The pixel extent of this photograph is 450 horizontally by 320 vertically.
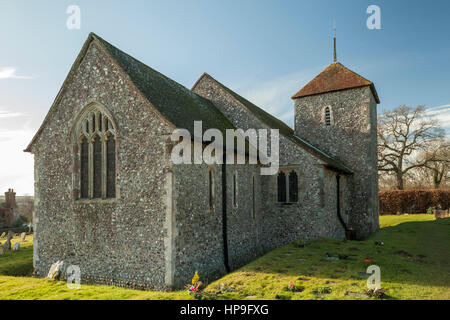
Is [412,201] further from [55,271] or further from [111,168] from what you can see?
[55,271]

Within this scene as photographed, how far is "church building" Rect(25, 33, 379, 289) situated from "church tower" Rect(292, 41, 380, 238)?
4.02m

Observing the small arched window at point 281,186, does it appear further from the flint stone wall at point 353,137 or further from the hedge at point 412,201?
the hedge at point 412,201

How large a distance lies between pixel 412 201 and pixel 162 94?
3242cm

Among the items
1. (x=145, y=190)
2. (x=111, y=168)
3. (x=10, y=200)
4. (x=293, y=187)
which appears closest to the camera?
(x=145, y=190)

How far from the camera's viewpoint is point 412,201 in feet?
114

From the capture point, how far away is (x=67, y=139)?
41.2 feet

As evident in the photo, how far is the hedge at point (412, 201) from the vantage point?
33844mm

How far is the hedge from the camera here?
33.8m

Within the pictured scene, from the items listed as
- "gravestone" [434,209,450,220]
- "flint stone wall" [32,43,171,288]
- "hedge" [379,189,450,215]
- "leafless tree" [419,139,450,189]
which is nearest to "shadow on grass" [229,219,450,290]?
"flint stone wall" [32,43,171,288]

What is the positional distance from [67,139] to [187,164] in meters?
5.19

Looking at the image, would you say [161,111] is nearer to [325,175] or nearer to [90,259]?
[90,259]

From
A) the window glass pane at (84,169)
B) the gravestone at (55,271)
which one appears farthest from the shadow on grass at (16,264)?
the window glass pane at (84,169)

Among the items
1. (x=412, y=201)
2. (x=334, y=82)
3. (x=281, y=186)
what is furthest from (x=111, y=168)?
(x=412, y=201)

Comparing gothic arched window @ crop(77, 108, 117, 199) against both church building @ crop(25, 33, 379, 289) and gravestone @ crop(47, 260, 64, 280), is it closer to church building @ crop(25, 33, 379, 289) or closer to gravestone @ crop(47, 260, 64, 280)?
church building @ crop(25, 33, 379, 289)
